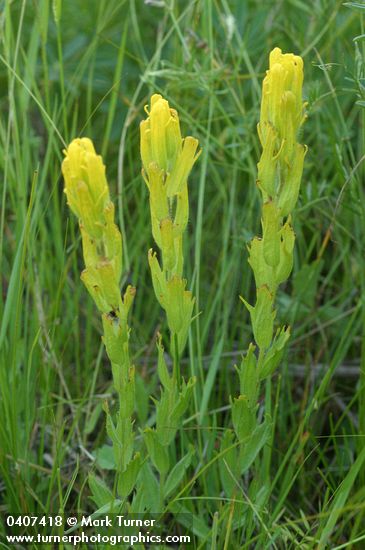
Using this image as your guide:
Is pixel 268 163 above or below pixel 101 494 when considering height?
above

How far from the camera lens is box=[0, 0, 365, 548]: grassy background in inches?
55.2

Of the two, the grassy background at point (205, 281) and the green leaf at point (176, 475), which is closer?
the green leaf at point (176, 475)

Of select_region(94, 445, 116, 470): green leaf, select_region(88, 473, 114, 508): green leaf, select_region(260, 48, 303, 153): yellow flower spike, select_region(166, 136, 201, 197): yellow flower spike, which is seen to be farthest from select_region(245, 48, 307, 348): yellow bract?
select_region(94, 445, 116, 470): green leaf

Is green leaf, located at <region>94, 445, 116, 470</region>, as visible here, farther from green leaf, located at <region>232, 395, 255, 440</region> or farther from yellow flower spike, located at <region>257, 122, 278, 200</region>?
yellow flower spike, located at <region>257, 122, 278, 200</region>

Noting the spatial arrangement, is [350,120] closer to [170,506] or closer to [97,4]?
[97,4]

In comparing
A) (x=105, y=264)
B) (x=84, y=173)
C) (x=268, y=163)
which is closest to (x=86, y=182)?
(x=84, y=173)

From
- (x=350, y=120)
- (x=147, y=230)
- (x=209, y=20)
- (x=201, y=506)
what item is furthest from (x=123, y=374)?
(x=350, y=120)

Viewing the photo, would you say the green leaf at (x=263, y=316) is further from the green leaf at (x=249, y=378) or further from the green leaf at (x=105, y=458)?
the green leaf at (x=105, y=458)

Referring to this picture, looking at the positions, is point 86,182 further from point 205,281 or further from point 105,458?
point 205,281

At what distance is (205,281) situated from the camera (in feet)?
6.45

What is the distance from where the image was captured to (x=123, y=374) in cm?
117

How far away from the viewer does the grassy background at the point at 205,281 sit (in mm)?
1403

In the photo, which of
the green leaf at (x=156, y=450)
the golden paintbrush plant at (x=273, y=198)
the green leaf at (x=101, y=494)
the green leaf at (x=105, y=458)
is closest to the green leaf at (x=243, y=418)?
the golden paintbrush plant at (x=273, y=198)

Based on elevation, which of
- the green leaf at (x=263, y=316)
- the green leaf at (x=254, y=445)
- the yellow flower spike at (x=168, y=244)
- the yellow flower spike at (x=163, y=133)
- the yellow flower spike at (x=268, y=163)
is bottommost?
the green leaf at (x=254, y=445)
